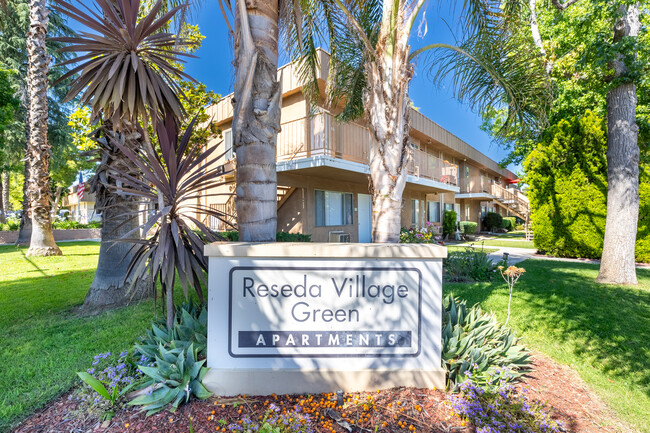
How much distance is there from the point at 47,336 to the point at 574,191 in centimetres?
1495

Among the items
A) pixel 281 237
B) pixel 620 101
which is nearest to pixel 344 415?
pixel 281 237

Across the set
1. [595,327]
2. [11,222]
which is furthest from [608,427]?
[11,222]

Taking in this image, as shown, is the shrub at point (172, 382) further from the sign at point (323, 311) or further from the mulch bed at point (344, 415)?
the sign at point (323, 311)

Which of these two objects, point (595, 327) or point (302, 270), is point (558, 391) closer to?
point (595, 327)

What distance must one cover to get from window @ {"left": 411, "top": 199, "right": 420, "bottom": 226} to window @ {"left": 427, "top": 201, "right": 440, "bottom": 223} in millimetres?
1644

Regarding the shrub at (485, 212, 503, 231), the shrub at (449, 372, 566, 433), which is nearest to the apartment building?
the shrub at (449, 372, 566, 433)

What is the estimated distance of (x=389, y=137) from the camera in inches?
144

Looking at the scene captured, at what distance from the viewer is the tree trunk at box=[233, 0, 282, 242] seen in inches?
120

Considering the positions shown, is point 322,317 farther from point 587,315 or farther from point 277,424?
point 587,315

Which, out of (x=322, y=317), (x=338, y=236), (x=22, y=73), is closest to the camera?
(x=322, y=317)

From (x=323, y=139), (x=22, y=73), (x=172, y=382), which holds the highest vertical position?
(x=22, y=73)

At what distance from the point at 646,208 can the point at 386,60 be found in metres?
11.7

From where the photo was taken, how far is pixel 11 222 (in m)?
18.0

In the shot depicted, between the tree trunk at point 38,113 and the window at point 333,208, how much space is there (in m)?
9.16
